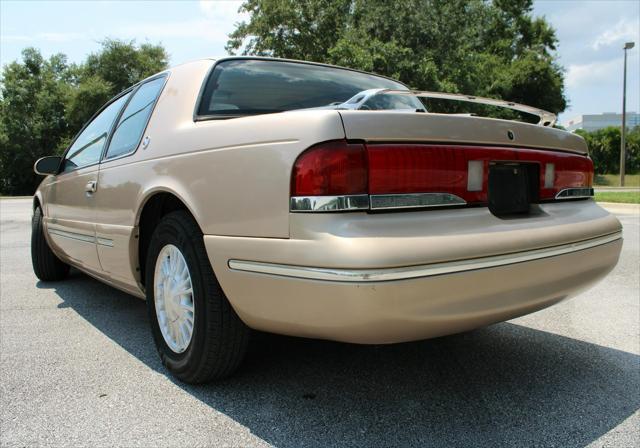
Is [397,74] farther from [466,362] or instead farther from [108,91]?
[108,91]

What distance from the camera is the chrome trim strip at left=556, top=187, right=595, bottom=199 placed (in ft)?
8.46

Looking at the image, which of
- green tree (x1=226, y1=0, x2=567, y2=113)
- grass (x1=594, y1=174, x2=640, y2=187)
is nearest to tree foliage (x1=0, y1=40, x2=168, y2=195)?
green tree (x1=226, y1=0, x2=567, y2=113)

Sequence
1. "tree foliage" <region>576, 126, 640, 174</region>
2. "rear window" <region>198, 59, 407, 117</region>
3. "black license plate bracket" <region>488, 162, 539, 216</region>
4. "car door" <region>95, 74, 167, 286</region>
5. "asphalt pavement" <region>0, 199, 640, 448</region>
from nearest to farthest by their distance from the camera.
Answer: "asphalt pavement" <region>0, 199, 640, 448</region> < "black license plate bracket" <region>488, 162, 539, 216</region> < "rear window" <region>198, 59, 407, 117</region> < "car door" <region>95, 74, 167, 286</region> < "tree foliage" <region>576, 126, 640, 174</region>

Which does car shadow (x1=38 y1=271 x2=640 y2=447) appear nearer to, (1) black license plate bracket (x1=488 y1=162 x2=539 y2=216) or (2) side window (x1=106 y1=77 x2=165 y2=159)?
(1) black license plate bracket (x1=488 y1=162 x2=539 y2=216)

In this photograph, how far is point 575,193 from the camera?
2.67 meters

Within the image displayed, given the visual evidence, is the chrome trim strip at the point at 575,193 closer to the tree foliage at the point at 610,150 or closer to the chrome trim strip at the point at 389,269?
the chrome trim strip at the point at 389,269

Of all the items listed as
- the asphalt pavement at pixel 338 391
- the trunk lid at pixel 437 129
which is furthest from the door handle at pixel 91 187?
the trunk lid at pixel 437 129

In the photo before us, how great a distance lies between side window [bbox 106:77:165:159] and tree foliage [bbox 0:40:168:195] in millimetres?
36316

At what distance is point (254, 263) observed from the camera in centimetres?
201

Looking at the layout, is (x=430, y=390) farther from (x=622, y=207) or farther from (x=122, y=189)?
(x=622, y=207)

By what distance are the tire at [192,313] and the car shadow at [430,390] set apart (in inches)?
5.2

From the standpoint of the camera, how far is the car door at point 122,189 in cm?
290

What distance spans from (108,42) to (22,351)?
1664 inches

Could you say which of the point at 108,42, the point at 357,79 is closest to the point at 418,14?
the point at 357,79
